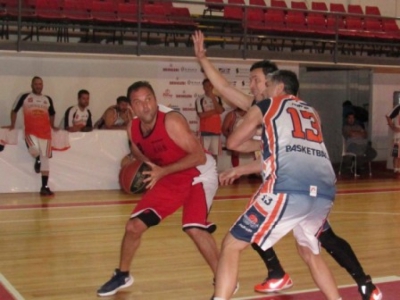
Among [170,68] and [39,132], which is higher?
[170,68]

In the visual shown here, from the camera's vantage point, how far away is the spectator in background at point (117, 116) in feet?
44.6

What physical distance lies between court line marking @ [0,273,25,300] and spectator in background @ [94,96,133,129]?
722cm

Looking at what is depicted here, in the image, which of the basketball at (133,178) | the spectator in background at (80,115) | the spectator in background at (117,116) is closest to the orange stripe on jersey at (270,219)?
the basketball at (133,178)

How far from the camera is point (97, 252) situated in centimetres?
772

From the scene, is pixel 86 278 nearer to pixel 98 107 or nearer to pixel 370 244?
pixel 370 244

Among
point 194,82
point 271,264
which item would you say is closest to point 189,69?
point 194,82

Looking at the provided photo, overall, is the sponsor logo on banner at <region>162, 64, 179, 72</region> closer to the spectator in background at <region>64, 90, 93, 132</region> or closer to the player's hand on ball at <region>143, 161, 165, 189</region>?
the spectator in background at <region>64, 90, 93, 132</region>

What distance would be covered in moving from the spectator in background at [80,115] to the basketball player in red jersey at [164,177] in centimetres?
747

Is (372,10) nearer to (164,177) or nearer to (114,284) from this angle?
(164,177)

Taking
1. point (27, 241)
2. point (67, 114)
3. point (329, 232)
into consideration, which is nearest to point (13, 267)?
point (27, 241)

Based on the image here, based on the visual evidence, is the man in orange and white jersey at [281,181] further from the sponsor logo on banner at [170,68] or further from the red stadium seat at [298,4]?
the red stadium seat at [298,4]

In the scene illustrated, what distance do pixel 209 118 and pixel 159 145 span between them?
8.70 m

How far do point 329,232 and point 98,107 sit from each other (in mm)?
9921

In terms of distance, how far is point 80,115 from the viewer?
13375mm
